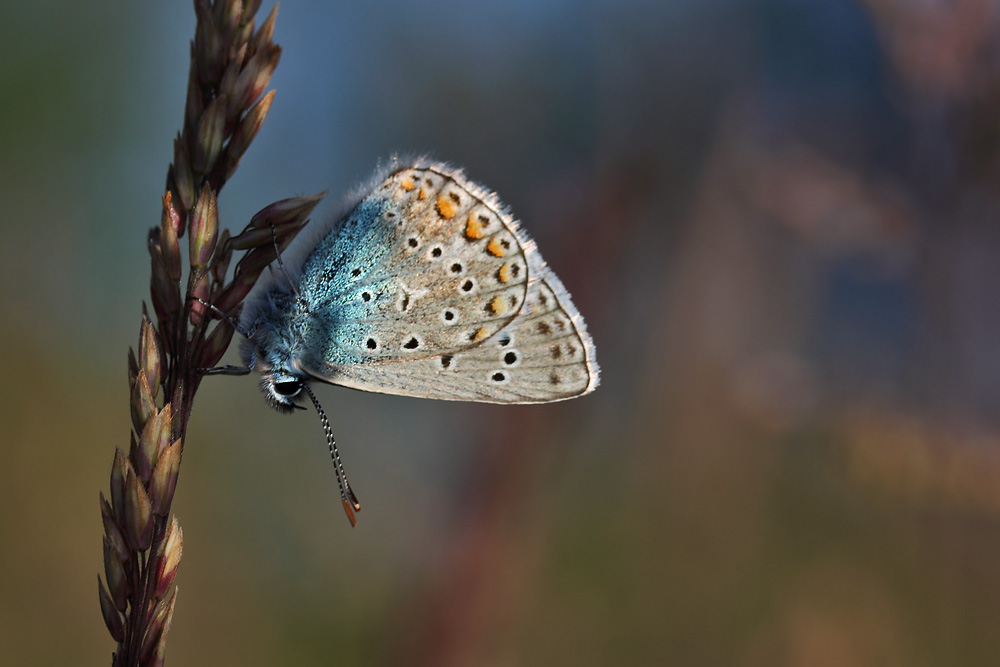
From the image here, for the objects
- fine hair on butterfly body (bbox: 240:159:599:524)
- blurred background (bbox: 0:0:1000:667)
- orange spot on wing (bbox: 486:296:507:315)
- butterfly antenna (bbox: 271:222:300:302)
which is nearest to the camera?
butterfly antenna (bbox: 271:222:300:302)

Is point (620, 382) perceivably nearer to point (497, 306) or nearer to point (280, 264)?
point (497, 306)

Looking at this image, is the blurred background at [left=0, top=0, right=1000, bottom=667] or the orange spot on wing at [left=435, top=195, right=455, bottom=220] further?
the blurred background at [left=0, top=0, right=1000, bottom=667]

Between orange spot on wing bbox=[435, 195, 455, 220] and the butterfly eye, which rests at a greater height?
orange spot on wing bbox=[435, 195, 455, 220]

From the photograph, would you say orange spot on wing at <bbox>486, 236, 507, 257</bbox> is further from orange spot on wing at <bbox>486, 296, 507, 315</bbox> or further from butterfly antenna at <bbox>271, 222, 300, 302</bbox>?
butterfly antenna at <bbox>271, 222, 300, 302</bbox>

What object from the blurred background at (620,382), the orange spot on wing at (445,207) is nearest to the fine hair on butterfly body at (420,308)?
the orange spot on wing at (445,207)

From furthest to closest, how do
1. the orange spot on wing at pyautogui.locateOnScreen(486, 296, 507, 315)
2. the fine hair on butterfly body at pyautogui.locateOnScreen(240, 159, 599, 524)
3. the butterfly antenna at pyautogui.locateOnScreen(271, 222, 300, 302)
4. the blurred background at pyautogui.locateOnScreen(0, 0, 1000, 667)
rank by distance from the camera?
the blurred background at pyautogui.locateOnScreen(0, 0, 1000, 667) < the orange spot on wing at pyautogui.locateOnScreen(486, 296, 507, 315) < the fine hair on butterfly body at pyautogui.locateOnScreen(240, 159, 599, 524) < the butterfly antenna at pyautogui.locateOnScreen(271, 222, 300, 302)

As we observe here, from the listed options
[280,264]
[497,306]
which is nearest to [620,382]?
[497,306]

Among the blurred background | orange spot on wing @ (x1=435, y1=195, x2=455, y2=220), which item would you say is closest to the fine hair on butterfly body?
orange spot on wing @ (x1=435, y1=195, x2=455, y2=220)

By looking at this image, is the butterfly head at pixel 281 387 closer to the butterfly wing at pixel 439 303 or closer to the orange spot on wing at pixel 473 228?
the butterfly wing at pixel 439 303

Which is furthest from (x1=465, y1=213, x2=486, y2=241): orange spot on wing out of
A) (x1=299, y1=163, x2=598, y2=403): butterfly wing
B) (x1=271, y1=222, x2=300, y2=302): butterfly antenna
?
(x1=271, y1=222, x2=300, y2=302): butterfly antenna
